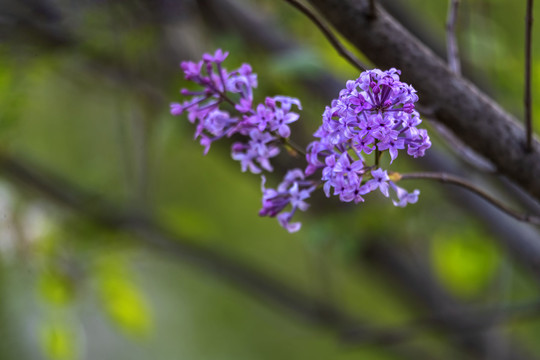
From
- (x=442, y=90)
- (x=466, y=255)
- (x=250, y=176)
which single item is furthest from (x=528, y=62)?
(x=250, y=176)

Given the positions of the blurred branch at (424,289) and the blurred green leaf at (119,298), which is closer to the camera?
the blurred green leaf at (119,298)

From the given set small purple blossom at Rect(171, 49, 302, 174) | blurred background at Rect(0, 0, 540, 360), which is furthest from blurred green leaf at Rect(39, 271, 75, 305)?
small purple blossom at Rect(171, 49, 302, 174)

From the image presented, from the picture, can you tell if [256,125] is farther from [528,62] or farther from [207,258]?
[207,258]

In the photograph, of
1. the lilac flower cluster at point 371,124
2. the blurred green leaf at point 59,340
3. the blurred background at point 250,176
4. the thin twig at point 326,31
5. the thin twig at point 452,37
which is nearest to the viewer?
the lilac flower cluster at point 371,124

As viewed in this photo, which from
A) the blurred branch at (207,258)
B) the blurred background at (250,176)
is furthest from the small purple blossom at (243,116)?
the blurred branch at (207,258)

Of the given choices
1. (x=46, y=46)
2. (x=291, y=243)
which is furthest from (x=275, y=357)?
(x=46, y=46)

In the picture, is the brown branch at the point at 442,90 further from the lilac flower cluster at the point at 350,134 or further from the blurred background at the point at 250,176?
the blurred background at the point at 250,176

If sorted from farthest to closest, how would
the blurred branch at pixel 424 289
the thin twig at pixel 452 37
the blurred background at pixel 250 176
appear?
1. the blurred branch at pixel 424 289
2. the blurred background at pixel 250 176
3. the thin twig at pixel 452 37

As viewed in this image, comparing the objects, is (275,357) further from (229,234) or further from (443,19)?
(443,19)
